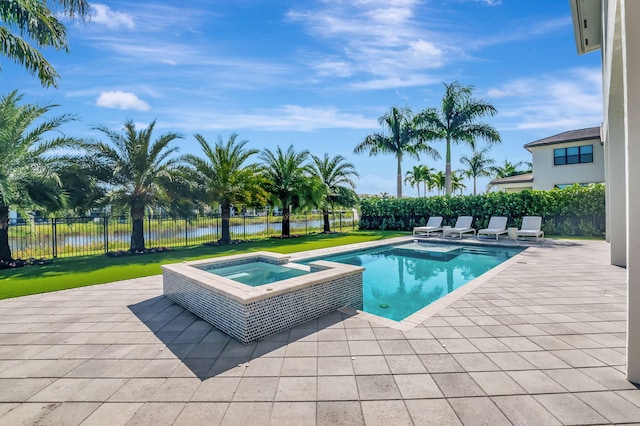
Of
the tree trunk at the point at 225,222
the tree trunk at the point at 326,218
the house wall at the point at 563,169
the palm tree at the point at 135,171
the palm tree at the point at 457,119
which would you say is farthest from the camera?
the tree trunk at the point at 326,218

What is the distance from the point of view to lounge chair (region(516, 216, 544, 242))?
14.7m

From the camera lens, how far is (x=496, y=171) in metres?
48.9

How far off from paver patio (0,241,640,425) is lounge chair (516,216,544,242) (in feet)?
32.1

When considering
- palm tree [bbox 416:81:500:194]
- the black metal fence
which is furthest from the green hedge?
the black metal fence

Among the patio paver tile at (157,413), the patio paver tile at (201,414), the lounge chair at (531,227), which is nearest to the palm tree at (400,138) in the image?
the lounge chair at (531,227)

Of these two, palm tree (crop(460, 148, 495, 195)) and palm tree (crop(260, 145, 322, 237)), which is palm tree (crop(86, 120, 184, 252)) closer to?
palm tree (crop(260, 145, 322, 237))

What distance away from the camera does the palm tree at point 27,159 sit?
953 cm

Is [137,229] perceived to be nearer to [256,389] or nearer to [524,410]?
[256,389]

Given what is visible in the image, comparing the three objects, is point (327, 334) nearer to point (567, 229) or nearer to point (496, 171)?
point (567, 229)

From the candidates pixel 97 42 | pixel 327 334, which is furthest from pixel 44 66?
pixel 327 334

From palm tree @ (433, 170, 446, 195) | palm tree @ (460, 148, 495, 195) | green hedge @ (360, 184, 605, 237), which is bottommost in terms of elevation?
green hedge @ (360, 184, 605, 237)

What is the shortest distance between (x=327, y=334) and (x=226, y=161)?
42.9ft

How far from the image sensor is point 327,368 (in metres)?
3.53

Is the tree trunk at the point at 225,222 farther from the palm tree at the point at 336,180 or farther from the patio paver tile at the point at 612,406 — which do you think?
the patio paver tile at the point at 612,406
